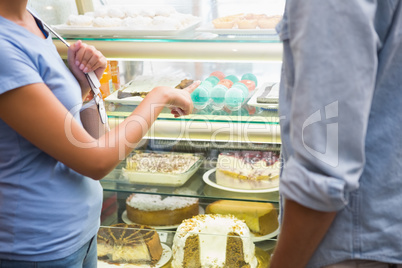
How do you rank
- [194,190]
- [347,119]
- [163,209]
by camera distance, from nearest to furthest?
[347,119] < [194,190] < [163,209]

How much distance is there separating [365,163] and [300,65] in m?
0.20

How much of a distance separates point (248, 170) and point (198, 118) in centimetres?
31

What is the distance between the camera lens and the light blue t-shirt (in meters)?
1.06

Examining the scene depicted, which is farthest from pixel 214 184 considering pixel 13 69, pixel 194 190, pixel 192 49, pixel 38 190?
pixel 13 69

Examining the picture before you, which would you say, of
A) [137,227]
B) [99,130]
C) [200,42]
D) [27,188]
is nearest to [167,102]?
[99,130]

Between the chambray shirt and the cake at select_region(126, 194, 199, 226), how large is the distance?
1.30 metres

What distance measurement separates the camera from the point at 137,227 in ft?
6.27

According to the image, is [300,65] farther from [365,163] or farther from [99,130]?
[99,130]

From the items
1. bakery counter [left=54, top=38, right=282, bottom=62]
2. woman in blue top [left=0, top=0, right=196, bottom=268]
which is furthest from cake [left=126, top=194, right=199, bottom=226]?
woman in blue top [left=0, top=0, right=196, bottom=268]

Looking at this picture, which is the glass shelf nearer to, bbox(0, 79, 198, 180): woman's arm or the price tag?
the price tag

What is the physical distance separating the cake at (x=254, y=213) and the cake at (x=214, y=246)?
13 cm

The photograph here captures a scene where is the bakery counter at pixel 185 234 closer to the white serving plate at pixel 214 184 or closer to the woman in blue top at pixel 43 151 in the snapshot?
the white serving plate at pixel 214 184

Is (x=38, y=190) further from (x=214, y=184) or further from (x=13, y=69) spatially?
(x=214, y=184)

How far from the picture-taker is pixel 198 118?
1.89 metres
